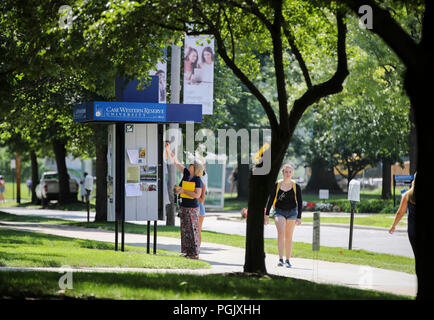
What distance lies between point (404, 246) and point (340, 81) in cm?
1045

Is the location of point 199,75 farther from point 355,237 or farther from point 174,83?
point 355,237

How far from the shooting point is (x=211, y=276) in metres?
11.5

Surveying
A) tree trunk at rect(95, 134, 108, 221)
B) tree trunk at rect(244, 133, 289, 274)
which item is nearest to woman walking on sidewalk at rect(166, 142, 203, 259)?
tree trunk at rect(244, 133, 289, 274)

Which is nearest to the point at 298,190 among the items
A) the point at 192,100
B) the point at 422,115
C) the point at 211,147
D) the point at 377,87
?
the point at 422,115

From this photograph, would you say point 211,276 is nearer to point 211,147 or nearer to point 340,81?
point 340,81

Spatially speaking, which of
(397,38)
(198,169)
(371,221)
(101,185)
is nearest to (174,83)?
(101,185)

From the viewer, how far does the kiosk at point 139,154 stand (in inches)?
618

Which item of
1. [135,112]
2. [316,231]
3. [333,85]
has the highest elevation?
[333,85]

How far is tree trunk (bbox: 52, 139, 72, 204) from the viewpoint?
139 feet

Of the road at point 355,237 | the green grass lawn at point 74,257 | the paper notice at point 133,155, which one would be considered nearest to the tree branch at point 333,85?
the green grass lawn at point 74,257

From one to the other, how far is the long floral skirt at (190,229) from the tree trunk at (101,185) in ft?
43.2

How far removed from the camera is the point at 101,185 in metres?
28.5

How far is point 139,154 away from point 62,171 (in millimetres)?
27474
